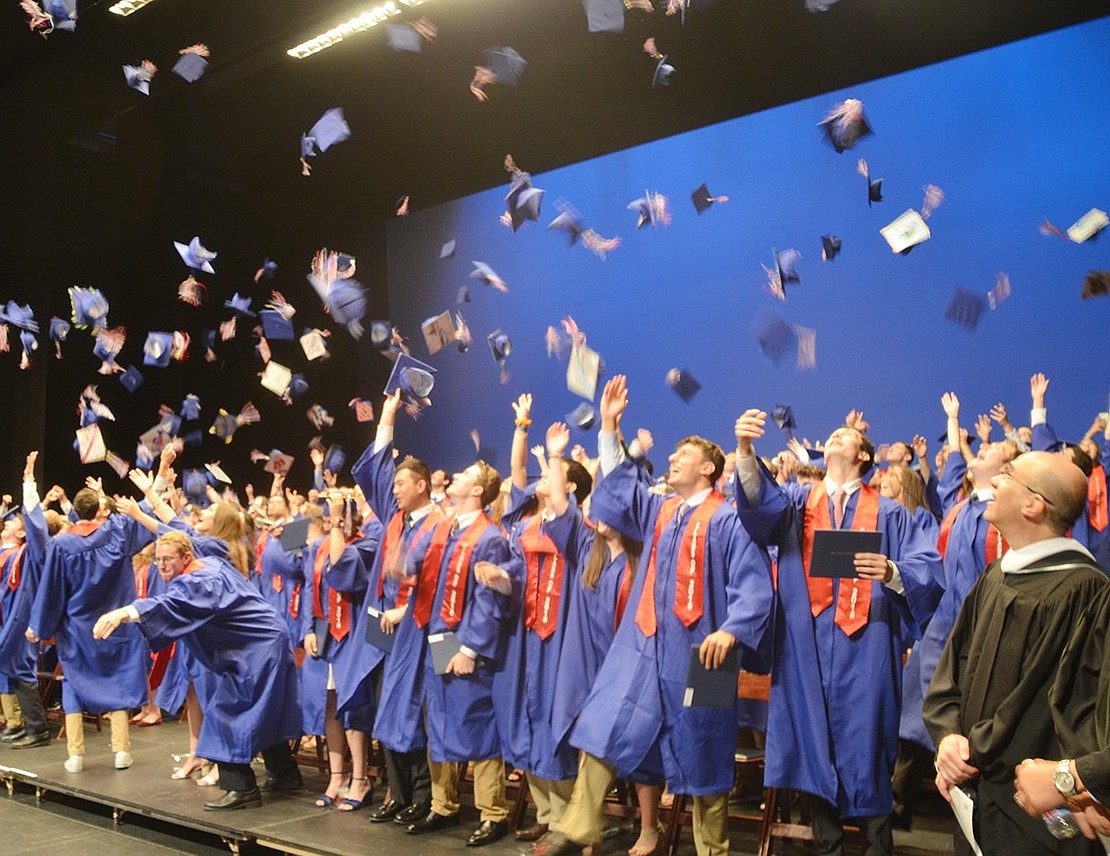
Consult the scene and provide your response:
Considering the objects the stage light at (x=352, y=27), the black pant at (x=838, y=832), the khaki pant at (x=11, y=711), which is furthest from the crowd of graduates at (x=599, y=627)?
the stage light at (x=352, y=27)

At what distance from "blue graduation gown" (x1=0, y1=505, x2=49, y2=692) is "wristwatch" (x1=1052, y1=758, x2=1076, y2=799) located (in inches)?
286

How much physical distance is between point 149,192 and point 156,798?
8616mm

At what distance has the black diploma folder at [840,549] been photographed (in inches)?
155

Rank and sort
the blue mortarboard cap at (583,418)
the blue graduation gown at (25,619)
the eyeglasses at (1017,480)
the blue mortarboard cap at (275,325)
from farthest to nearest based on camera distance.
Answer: the blue mortarboard cap at (275,325)
the blue mortarboard cap at (583,418)
the blue graduation gown at (25,619)
the eyeglasses at (1017,480)

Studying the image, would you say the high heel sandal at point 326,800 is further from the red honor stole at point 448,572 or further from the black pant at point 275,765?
the red honor stole at point 448,572

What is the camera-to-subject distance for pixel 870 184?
25.3 feet

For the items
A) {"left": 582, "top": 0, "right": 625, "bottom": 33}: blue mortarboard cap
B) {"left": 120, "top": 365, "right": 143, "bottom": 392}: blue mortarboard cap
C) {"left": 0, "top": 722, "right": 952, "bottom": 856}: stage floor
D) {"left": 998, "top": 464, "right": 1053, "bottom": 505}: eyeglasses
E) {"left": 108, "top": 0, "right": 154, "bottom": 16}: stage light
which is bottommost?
{"left": 0, "top": 722, "right": 952, "bottom": 856}: stage floor

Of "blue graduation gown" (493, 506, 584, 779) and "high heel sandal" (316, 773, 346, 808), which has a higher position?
"blue graduation gown" (493, 506, 584, 779)

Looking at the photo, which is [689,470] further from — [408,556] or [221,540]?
[221,540]

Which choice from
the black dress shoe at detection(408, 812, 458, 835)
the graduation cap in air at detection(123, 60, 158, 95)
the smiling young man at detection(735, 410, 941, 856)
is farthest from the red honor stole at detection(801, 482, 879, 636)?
the graduation cap in air at detection(123, 60, 158, 95)

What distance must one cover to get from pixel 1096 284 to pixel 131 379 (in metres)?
9.99

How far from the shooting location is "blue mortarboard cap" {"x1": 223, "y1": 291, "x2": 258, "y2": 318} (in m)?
11.7

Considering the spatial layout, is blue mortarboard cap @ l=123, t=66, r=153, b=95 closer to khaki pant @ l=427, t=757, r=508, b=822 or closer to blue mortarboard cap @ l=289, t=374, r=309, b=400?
blue mortarboard cap @ l=289, t=374, r=309, b=400

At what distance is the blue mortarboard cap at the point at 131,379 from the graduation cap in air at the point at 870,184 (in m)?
8.43
